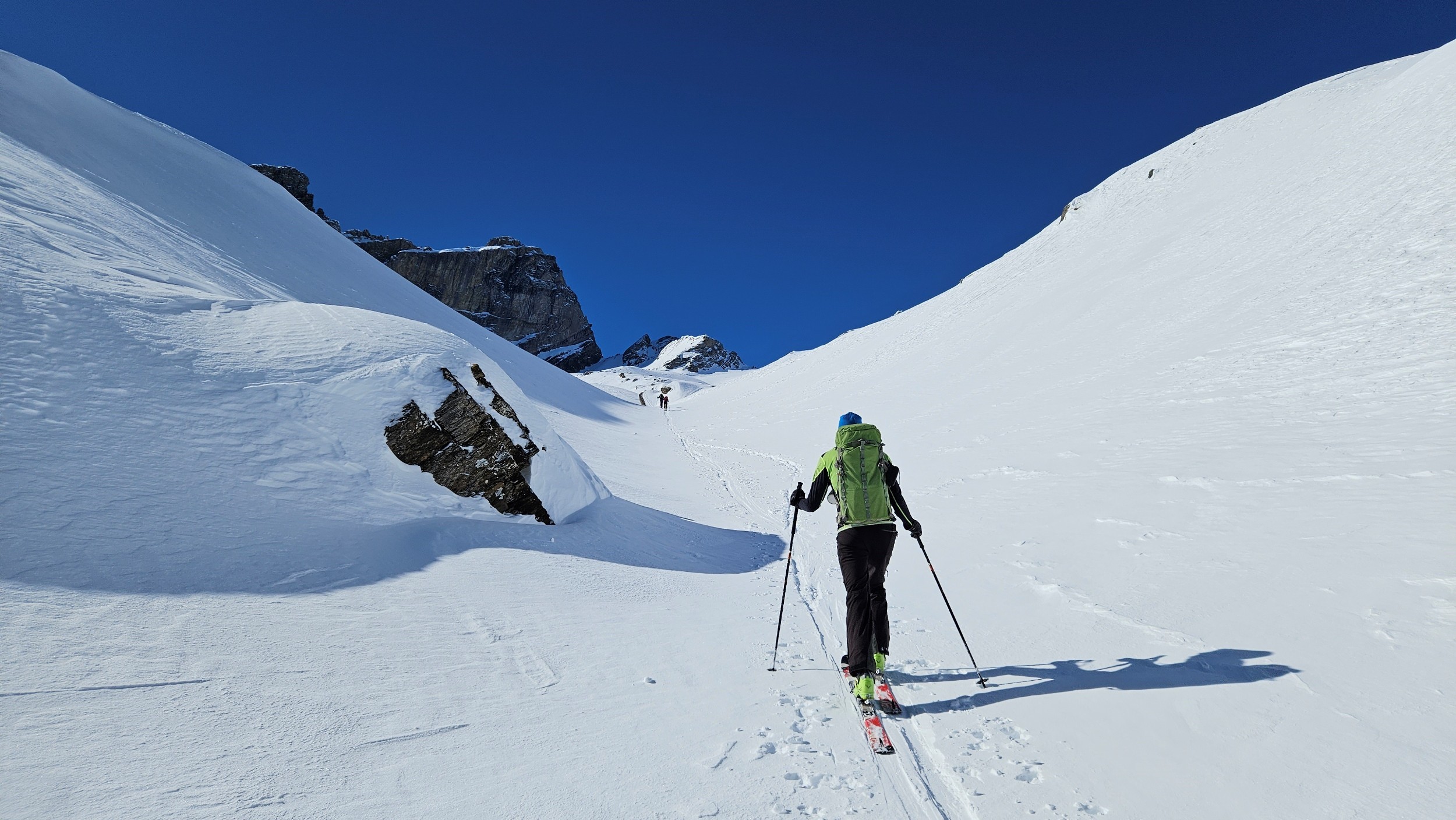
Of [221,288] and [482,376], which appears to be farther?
[221,288]

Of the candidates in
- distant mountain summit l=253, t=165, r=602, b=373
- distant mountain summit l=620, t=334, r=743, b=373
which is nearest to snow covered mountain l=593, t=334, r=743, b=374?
distant mountain summit l=620, t=334, r=743, b=373

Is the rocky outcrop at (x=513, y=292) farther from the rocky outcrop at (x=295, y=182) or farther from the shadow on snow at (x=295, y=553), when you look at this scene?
the shadow on snow at (x=295, y=553)

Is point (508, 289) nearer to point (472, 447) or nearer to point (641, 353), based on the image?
point (641, 353)

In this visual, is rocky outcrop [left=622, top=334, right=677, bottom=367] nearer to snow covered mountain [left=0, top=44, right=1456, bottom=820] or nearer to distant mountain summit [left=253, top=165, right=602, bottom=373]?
distant mountain summit [left=253, top=165, right=602, bottom=373]

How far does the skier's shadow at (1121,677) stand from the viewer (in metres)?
4.17

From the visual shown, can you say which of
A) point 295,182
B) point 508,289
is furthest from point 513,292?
point 295,182

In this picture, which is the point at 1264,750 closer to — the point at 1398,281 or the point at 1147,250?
the point at 1398,281

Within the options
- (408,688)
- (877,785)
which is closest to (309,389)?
(408,688)

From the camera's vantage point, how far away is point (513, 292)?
5910 inches

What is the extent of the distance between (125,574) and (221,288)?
7.63 meters

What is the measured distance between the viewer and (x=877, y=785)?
133 inches

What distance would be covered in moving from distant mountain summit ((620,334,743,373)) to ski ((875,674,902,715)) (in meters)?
144

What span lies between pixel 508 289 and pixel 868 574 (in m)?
159

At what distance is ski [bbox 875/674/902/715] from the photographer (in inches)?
163
